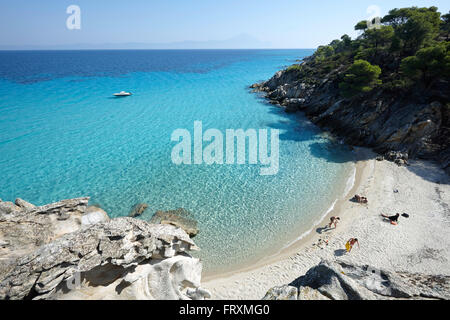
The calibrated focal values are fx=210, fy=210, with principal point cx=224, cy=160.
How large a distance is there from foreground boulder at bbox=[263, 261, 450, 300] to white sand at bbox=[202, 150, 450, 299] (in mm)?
4559

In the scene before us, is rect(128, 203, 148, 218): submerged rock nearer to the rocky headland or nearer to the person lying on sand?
the person lying on sand

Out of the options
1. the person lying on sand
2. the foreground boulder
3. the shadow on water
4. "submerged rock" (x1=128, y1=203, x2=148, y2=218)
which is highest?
the shadow on water

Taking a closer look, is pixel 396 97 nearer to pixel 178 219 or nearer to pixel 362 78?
pixel 362 78

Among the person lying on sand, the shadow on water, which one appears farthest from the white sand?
the person lying on sand

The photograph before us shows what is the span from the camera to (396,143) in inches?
978

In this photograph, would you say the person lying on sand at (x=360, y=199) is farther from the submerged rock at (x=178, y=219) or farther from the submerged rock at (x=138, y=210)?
the submerged rock at (x=138, y=210)

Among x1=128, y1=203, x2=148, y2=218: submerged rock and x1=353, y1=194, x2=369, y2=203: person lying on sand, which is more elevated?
x1=353, y1=194, x2=369, y2=203: person lying on sand

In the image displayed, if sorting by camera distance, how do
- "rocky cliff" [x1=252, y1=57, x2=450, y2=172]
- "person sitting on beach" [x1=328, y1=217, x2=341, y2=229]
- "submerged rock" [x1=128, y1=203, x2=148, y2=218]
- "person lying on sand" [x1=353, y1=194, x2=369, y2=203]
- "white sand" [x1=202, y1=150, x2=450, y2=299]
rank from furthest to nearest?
"rocky cliff" [x1=252, y1=57, x2=450, y2=172] < "person lying on sand" [x1=353, y1=194, x2=369, y2=203] < "submerged rock" [x1=128, y1=203, x2=148, y2=218] < "person sitting on beach" [x1=328, y1=217, x2=341, y2=229] < "white sand" [x1=202, y1=150, x2=450, y2=299]

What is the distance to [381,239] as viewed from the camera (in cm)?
1435

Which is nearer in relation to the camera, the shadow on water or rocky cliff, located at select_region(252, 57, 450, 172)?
the shadow on water

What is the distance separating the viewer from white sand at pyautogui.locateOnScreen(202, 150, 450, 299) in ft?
39.9
